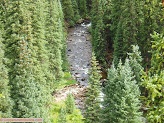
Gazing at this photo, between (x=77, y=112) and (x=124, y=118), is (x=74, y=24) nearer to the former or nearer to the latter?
(x=77, y=112)

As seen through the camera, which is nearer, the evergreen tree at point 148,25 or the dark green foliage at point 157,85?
the dark green foliage at point 157,85

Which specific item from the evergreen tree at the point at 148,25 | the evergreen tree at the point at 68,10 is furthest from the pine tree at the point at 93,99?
the evergreen tree at the point at 68,10

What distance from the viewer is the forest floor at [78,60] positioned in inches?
2014

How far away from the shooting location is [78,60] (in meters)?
65.3

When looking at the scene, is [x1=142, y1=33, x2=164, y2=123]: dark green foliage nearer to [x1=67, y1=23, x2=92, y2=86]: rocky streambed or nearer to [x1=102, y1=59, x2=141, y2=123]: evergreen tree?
[x1=102, y1=59, x2=141, y2=123]: evergreen tree

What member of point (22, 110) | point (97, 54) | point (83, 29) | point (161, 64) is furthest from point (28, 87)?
point (83, 29)

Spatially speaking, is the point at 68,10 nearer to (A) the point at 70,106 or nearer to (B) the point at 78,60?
(B) the point at 78,60

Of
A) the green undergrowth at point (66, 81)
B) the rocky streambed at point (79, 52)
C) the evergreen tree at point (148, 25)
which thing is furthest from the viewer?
the rocky streambed at point (79, 52)

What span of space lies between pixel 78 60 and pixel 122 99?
113 ft

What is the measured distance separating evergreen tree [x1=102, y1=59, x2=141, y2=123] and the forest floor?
12419mm

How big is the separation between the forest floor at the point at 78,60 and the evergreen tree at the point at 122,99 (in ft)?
40.7

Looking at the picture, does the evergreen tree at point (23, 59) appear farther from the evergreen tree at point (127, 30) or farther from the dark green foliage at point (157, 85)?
the dark green foliage at point (157, 85)

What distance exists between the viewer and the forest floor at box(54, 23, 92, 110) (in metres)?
51.2

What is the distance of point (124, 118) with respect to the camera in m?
32.2
